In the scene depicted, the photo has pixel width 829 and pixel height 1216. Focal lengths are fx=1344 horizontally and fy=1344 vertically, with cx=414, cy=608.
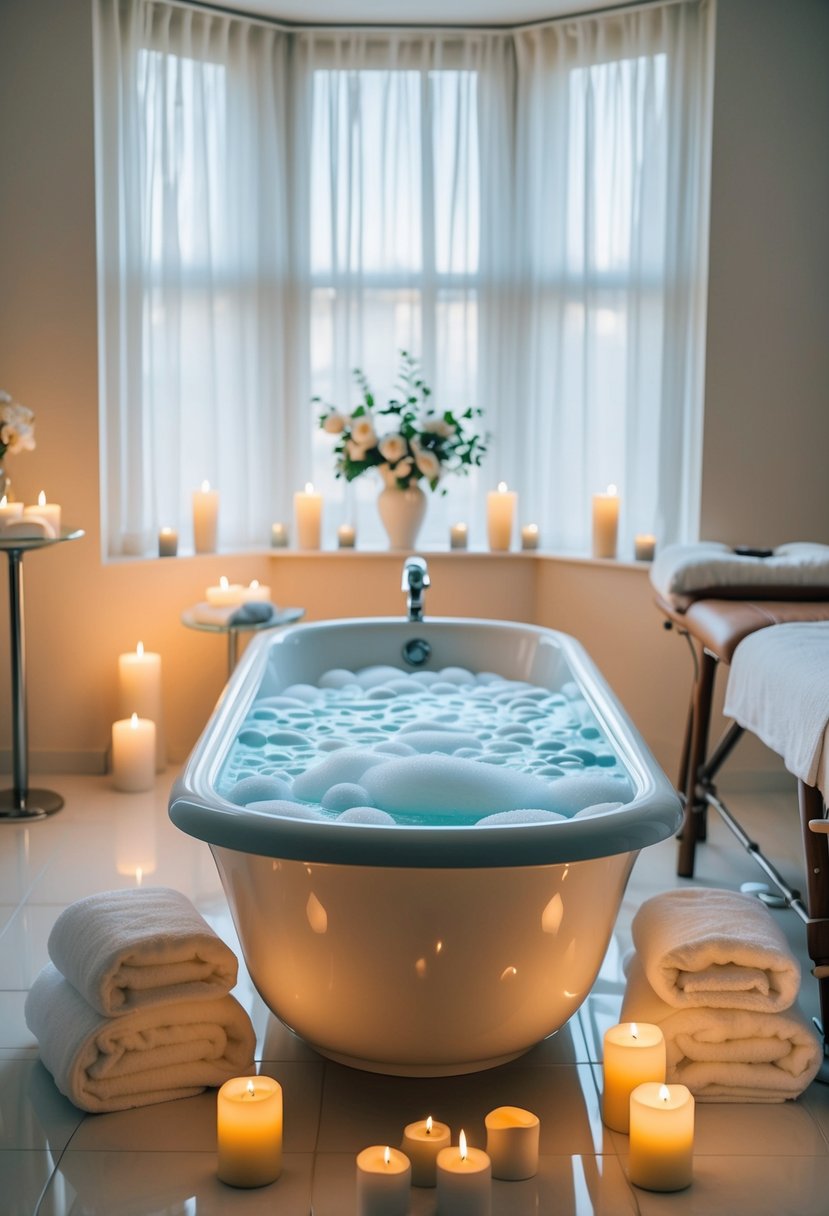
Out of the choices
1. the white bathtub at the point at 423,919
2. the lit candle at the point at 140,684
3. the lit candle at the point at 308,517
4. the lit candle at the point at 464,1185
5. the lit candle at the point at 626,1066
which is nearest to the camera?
the lit candle at the point at 464,1185

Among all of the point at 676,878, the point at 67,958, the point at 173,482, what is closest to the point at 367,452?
the point at 173,482

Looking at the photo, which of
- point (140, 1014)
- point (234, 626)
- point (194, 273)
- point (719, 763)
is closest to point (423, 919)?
point (140, 1014)

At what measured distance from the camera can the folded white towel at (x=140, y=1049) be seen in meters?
2.13

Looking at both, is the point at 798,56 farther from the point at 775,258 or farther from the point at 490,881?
the point at 490,881

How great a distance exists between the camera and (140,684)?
161 inches

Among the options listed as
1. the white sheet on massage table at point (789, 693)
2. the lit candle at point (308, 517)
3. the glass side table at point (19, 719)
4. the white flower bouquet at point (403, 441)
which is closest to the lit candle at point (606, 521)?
the white flower bouquet at point (403, 441)

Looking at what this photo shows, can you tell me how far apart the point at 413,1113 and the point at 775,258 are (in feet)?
9.11

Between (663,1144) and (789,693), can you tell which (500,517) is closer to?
(789,693)

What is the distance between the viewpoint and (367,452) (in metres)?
4.29

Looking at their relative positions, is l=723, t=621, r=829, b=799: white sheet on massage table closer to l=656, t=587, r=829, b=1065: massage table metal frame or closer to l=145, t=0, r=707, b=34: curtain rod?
l=656, t=587, r=829, b=1065: massage table metal frame

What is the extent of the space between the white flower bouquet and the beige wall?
23.9 inches

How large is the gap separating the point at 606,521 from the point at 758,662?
1495 millimetres

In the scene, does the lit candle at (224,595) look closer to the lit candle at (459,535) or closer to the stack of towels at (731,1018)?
the lit candle at (459,535)

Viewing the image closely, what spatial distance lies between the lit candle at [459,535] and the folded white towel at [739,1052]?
2402 millimetres
